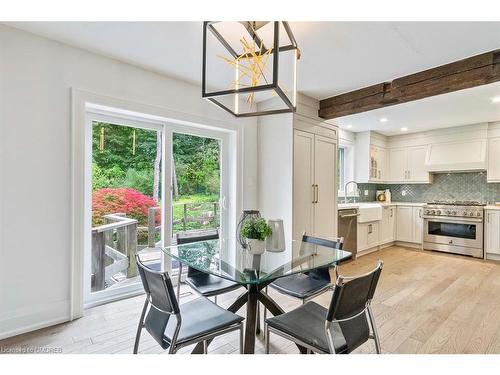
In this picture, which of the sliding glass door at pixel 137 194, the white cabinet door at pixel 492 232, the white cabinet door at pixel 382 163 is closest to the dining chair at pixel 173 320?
the sliding glass door at pixel 137 194

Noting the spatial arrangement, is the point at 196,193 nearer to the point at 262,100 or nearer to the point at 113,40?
the point at 262,100

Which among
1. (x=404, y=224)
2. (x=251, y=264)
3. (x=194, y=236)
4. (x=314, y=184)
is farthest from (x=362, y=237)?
(x=251, y=264)

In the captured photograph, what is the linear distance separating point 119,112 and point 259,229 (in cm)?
189

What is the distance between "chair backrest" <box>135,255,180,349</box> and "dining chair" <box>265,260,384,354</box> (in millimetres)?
587

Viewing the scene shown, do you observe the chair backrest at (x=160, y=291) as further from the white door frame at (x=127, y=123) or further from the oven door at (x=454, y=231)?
the oven door at (x=454, y=231)

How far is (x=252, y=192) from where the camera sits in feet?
12.3

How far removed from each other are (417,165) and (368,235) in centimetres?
198

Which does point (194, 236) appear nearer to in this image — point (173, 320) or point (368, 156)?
point (173, 320)

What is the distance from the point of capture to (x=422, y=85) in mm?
2760

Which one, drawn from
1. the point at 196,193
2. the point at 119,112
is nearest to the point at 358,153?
the point at 196,193

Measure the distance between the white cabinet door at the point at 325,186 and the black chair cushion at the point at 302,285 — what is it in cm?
156

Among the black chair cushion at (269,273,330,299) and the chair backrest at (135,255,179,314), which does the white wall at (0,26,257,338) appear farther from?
the black chair cushion at (269,273,330,299)

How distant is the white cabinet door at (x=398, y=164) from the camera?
5711 millimetres

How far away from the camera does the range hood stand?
15.4 feet
